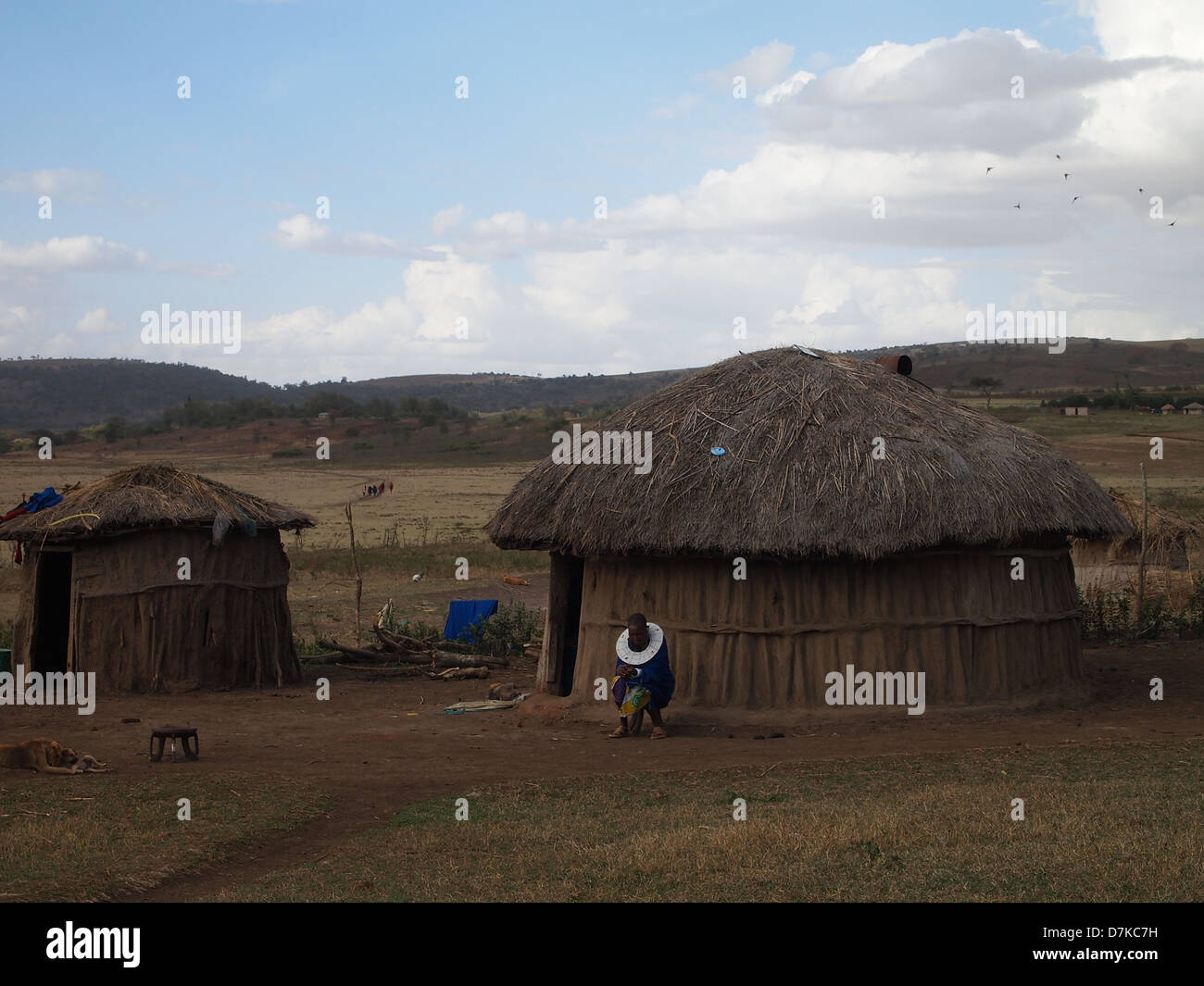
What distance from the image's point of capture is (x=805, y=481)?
12914mm

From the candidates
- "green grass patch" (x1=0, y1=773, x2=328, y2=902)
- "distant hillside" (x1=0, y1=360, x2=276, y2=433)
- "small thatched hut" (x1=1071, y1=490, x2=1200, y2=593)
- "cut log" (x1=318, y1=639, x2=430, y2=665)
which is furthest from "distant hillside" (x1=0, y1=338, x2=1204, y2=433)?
"green grass patch" (x1=0, y1=773, x2=328, y2=902)

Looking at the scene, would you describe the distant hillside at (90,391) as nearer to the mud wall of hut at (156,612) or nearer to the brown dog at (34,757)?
the mud wall of hut at (156,612)

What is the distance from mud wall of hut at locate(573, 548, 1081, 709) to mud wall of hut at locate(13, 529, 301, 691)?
5.11 m

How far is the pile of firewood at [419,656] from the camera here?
17.2 meters

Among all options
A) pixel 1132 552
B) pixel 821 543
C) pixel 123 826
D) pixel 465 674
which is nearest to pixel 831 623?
pixel 821 543

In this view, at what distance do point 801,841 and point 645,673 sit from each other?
4863mm

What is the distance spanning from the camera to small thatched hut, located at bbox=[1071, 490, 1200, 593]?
65.5 feet

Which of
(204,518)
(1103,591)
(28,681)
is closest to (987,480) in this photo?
(1103,591)

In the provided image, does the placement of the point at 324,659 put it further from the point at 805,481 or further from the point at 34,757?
the point at 805,481

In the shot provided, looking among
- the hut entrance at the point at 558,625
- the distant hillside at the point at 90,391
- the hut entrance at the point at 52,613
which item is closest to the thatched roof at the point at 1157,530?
the hut entrance at the point at 558,625

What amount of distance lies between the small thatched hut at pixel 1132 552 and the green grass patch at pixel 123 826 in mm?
13619

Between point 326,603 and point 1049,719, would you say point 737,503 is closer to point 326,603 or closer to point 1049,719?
point 1049,719

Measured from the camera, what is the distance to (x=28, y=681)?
15461 mm

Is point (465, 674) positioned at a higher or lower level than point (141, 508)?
lower
